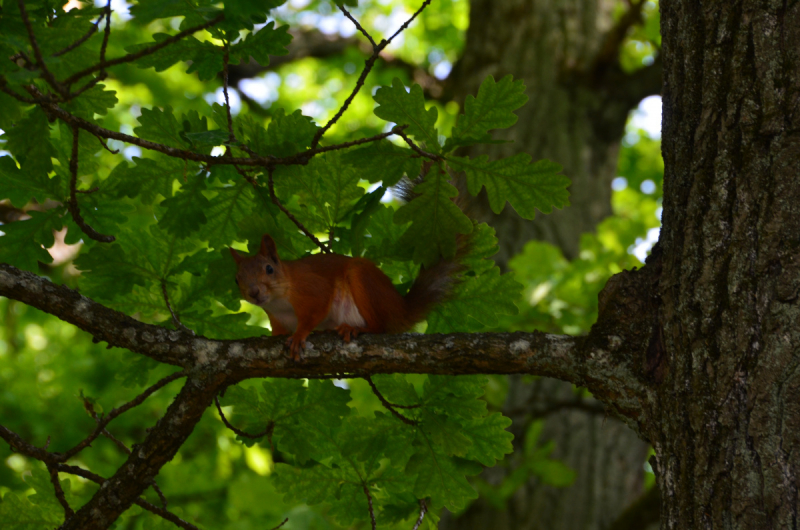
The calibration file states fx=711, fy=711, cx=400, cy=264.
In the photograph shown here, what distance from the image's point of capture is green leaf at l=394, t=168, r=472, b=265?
184cm

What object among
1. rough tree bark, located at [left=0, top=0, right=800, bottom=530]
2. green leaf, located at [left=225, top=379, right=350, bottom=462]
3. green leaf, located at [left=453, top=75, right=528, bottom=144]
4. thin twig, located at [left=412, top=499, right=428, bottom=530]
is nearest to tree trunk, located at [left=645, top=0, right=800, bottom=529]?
rough tree bark, located at [left=0, top=0, right=800, bottom=530]

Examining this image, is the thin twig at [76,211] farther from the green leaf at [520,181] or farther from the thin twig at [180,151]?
the green leaf at [520,181]

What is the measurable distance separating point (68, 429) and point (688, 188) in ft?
22.4

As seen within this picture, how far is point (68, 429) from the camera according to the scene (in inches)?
274

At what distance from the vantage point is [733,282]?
1552mm

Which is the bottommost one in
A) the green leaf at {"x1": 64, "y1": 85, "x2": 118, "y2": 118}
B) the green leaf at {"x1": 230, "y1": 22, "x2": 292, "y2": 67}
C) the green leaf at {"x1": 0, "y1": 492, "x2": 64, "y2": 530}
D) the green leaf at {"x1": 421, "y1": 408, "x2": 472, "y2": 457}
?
the green leaf at {"x1": 0, "y1": 492, "x2": 64, "y2": 530}

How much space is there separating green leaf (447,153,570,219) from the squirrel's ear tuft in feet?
2.52

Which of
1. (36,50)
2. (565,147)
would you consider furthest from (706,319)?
(565,147)

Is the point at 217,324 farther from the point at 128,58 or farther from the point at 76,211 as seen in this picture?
the point at 128,58

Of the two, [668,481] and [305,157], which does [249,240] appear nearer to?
[305,157]

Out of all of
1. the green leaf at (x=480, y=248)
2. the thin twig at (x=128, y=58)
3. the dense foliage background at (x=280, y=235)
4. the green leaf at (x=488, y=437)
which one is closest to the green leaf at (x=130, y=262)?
the dense foliage background at (x=280, y=235)

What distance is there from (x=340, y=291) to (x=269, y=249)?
1.02 ft

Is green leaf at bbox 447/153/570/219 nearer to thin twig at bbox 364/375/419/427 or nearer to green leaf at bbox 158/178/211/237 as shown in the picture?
thin twig at bbox 364/375/419/427

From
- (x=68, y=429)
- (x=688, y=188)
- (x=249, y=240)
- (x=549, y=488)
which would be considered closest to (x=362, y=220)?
(x=249, y=240)
